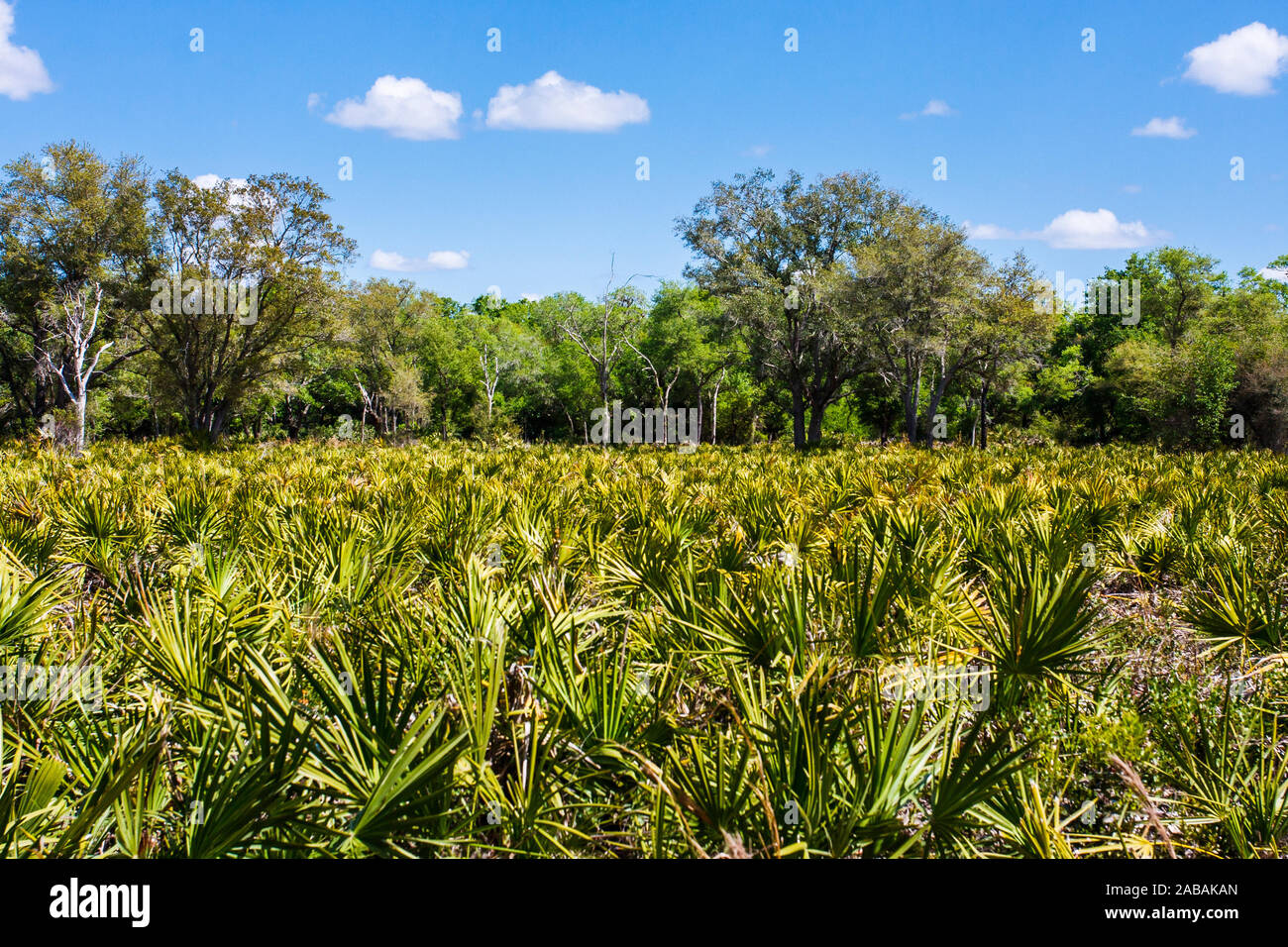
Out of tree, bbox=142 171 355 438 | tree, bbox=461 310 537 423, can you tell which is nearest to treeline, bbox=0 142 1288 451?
tree, bbox=142 171 355 438

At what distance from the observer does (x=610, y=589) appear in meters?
4.43

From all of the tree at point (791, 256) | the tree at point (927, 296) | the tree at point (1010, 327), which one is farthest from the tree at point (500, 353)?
the tree at point (1010, 327)

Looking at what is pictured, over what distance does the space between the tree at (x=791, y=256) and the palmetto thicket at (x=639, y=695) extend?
30.0 meters

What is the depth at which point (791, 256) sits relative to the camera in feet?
126

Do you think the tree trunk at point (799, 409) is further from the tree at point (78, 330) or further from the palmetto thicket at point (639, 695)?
the tree at point (78, 330)

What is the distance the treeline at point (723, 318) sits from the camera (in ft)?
95.9

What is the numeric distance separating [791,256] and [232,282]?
1069 inches

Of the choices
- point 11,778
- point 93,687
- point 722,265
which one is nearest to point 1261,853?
point 11,778

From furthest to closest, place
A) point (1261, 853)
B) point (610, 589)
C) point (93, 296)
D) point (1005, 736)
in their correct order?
point (93, 296) < point (610, 589) < point (1261, 853) < point (1005, 736)

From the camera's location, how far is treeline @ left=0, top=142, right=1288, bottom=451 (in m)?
29.2
